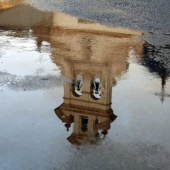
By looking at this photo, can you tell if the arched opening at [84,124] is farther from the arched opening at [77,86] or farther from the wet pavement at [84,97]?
the arched opening at [77,86]

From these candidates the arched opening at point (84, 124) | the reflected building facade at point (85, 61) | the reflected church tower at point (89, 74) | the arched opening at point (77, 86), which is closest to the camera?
the arched opening at point (84, 124)

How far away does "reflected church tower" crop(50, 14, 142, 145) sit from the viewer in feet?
31.0

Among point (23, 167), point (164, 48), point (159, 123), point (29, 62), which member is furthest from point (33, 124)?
point (164, 48)

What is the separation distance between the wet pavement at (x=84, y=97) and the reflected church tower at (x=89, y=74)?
2 cm

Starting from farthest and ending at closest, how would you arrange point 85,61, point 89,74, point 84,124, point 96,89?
point 85,61, point 89,74, point 96,89, point 84,124

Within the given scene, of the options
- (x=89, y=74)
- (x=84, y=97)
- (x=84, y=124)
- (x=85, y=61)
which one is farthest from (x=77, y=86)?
(x=84, y=124)

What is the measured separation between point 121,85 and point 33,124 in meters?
3.05

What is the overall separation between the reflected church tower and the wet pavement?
20 mm

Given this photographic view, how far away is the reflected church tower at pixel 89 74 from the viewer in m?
9.46

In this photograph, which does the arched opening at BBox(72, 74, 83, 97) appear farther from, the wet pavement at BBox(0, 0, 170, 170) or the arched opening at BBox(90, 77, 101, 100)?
the arched opening at BBox(90, 77, 101, 100)

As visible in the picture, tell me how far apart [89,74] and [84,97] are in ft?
4.54

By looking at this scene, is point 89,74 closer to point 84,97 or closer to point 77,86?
point 77,86

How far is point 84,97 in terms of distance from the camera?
36.3 feet

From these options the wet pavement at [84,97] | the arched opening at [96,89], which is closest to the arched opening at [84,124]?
the wet pavement at [84,97]
